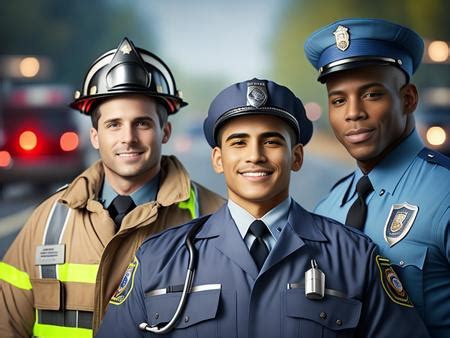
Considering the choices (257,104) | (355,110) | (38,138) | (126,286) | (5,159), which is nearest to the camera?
(257,104)

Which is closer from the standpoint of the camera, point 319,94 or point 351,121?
point 351,121

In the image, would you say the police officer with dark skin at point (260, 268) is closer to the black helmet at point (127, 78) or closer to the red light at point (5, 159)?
the black helmet at point (127, 78)

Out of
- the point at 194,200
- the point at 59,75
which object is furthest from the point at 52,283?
the point at 59,75

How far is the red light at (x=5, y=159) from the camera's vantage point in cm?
915

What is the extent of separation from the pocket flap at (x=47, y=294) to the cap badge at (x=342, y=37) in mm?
1513

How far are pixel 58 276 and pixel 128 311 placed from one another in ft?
2.12

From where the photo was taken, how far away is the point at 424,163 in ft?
10.2

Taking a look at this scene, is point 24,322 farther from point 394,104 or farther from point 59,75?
point 59,75

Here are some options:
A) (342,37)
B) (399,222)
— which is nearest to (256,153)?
(399,222)

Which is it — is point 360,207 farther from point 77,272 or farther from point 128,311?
point 77,272

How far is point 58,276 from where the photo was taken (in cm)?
319

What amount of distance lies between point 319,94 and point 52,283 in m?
20.2

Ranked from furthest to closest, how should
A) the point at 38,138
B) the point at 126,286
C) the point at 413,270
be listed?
the point at 38,138
the point at 413,270
the point at 126,286

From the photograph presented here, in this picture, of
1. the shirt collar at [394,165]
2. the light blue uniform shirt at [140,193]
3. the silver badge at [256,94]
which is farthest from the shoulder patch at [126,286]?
the shirt collar at [394,165]
